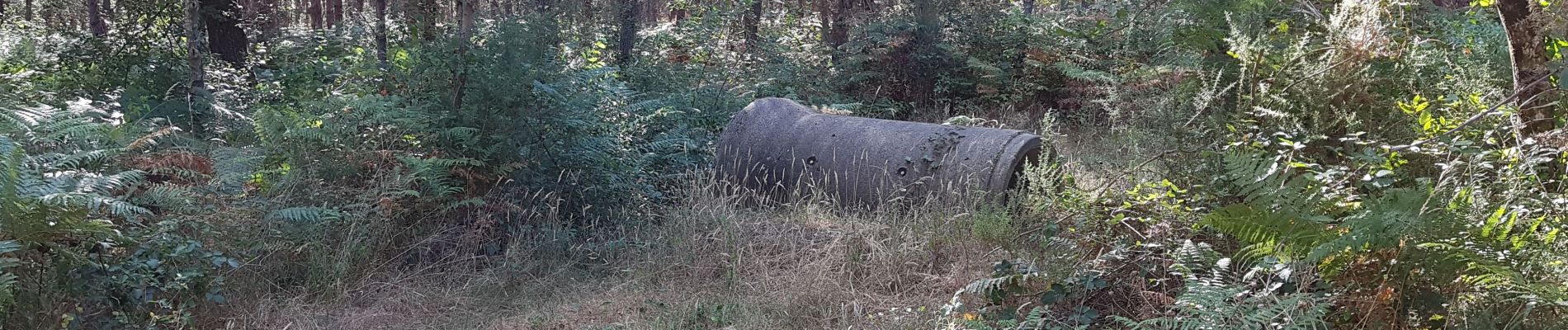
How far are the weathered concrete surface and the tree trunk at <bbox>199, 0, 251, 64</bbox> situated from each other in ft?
18.8

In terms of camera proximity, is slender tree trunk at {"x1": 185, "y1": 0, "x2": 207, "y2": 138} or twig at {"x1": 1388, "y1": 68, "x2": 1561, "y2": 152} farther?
slender tree trunk at {"x1": 185, "y1": 0, "x2": 207, "y2": 138}

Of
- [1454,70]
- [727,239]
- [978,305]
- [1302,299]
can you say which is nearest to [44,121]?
[727,239]

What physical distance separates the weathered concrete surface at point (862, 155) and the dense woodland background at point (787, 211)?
0.69ft

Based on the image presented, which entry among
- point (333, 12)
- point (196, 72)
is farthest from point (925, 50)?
point (333, 12)

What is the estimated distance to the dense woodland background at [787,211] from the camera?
11.9ft

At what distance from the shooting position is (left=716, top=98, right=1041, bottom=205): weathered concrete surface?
6.09m

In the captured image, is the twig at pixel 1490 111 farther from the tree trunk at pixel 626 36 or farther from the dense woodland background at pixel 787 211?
the tree trunk at pixel 626 36

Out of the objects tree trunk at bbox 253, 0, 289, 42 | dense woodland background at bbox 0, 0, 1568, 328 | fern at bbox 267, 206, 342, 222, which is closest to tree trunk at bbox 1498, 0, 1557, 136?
dense woodland background at bbox 0, 0, 1568, 328

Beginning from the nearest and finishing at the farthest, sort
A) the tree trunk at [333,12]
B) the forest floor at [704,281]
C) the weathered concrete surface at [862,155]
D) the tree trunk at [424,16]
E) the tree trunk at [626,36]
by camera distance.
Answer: the forest floor at [704,281] < the weathered concrete surface at [862,155] < the tree trunk at [424,16] < the tree trunk at [626,36] < the tree trunk at [333,12]

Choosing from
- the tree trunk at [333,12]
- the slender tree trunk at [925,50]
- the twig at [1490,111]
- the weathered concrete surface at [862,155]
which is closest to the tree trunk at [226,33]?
the weathered concrete surface at [862,155]

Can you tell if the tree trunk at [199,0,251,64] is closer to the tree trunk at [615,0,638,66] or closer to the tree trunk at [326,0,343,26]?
the tree trunk at [615,0,638,66]

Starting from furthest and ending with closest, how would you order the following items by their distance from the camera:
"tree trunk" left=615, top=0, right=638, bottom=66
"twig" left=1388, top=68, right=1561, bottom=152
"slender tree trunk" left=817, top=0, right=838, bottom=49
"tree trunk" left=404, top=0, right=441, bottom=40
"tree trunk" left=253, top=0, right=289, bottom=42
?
"slender tree trunk" left=817, top=0, right=838, bottom=49
"tree trunk" left=615, top=0, right=638, bottom=66
"tree trunk" left=253, top=0, right=289, bottom=42
"tree trunk" left=404, top=0, right=441, bottom=40
"twig" left=1388, top=68, right=1561, bottom=152

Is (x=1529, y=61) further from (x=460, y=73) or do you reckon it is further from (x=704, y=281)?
(x=460, y=73)

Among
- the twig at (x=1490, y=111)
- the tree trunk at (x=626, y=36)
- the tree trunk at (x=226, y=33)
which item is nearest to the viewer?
the twig at (x=1490, y=111)
